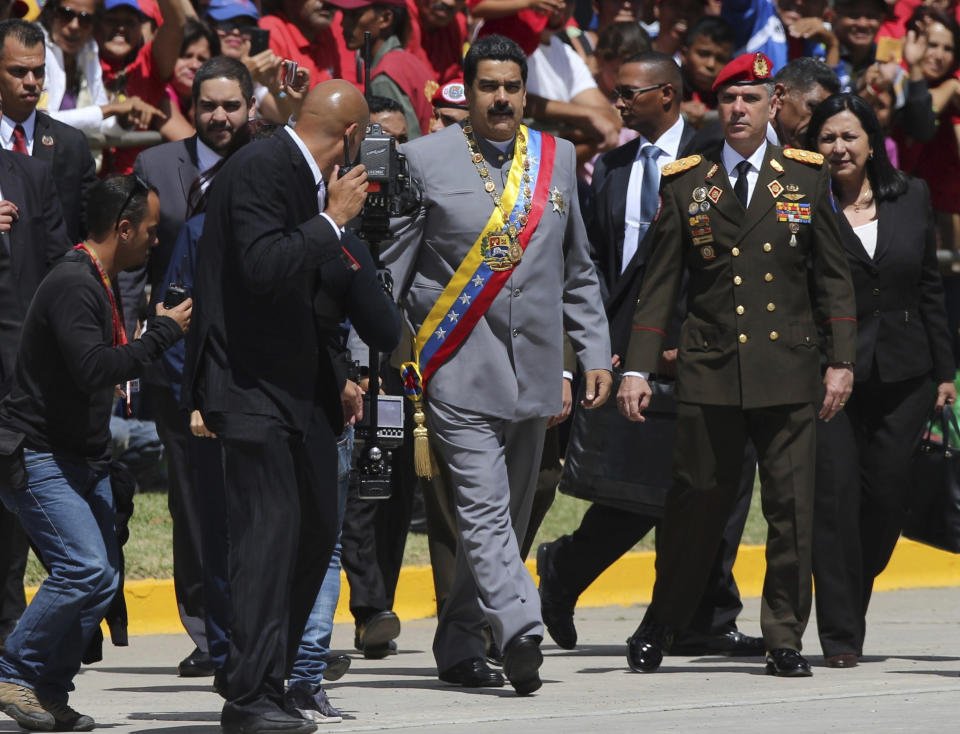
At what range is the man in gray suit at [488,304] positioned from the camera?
7.36 metres

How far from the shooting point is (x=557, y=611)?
8688 millimetres

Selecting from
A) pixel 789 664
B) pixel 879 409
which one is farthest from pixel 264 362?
pixel 879 409

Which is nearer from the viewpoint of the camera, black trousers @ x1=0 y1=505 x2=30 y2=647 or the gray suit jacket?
the gray suit jacket

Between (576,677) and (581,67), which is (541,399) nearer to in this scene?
(576,677)

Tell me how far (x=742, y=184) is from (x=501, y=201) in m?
1.02

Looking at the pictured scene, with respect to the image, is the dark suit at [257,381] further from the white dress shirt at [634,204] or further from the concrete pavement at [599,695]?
the white dress shirt at [634,204]

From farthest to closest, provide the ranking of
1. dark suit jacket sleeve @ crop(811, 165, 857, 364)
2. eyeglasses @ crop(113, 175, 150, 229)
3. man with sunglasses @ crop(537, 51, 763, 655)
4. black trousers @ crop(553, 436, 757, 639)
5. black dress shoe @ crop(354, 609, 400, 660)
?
→ black trousers @ crop(553, 436, 757, 639) → black dress shoe @ crop(354, 609, 400, 660) → man with sunglasses @ crop(537, 51, 763, 655) → dark suit jacket sleeve @ crop(811, 165, 857, 364) → eyeglasses @ crop(113, 175, 150, 229)

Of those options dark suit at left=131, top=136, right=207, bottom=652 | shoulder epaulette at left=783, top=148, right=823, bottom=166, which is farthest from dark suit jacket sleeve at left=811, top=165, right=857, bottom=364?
dark suit at left=131, top=136, right=207, bottom=652

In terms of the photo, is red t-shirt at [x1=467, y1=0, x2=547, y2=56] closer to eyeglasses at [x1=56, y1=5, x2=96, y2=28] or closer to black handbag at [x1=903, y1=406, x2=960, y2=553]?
eyeglasses at [x1=56, y1=5, x2=96, y2=28]

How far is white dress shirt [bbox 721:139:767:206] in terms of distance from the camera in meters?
7.82

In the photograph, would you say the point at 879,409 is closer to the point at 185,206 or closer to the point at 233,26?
the point at 185,206

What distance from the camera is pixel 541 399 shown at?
7.46 meters

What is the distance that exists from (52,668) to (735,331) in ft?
9.41

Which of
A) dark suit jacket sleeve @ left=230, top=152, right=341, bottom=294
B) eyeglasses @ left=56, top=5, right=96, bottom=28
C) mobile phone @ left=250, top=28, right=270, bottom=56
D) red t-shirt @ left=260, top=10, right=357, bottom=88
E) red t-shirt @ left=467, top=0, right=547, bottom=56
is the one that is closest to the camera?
dark suit jacket sleeve @ left=230, top=152, right=341, bottom=294
